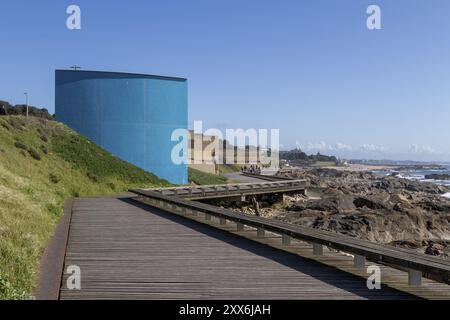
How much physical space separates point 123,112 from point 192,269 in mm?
31463

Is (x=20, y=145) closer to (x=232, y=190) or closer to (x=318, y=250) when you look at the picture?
(x=232, y=190)

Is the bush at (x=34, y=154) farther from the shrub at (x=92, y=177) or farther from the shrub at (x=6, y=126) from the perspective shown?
the shrub at (x=6, y=126)

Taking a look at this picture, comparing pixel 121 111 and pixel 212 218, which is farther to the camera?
pixel 121 111

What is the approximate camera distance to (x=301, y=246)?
10.9 meters

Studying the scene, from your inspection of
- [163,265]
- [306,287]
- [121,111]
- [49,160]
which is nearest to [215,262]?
[163,265]

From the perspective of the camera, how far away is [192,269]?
27.4ft

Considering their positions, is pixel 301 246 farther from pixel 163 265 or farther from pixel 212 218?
pixel 212 218

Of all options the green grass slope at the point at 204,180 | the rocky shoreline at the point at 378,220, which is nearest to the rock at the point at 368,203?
the rocky shoreline at the point at 378,220

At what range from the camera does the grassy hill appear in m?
8.08

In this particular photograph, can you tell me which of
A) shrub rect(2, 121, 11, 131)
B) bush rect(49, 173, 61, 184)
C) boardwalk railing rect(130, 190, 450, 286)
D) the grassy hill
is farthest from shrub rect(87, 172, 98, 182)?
boardwalk railing rect(130, 190, 450, 286)

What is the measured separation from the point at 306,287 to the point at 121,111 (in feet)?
108

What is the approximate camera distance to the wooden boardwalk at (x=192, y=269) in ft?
22.5

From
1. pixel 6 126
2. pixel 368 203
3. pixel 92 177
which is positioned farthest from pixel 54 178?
pixel 368 203
